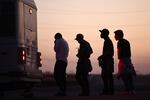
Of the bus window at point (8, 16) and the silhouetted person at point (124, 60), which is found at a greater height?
the bus window at point (8, 16)

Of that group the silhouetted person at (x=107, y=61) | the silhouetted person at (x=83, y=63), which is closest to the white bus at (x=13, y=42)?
the silhouetted person at (x=83, y=63)

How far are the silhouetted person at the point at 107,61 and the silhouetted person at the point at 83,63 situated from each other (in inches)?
29.8

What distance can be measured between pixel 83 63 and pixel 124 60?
1.81 metres

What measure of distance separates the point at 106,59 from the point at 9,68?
9.01ft

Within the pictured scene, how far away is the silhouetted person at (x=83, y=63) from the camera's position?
63.1 ft

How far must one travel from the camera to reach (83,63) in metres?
19.4

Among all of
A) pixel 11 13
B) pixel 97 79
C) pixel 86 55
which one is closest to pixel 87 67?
pixel 86 55

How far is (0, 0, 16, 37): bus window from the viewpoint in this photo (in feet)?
58.9

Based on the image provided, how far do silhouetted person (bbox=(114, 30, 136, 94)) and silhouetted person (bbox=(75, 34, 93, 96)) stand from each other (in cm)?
153

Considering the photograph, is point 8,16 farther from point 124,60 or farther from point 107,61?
point 124,60


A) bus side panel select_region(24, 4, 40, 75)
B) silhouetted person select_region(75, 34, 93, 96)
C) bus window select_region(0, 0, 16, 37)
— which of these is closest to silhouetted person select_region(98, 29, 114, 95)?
silhouetted person select_region(75, 34, 93, 96)

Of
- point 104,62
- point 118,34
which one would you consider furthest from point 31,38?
point 118,34

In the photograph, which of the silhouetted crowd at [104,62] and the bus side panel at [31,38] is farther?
the bus side panel at [31,38]

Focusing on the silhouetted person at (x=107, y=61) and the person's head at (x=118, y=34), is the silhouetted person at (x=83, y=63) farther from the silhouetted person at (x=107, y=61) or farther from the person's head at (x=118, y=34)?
the person's head at (x=118, y=34)
